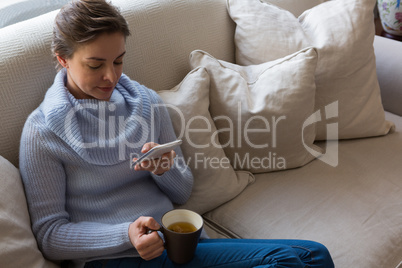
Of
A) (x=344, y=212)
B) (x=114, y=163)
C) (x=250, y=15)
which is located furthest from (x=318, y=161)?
(x=114, y=163)

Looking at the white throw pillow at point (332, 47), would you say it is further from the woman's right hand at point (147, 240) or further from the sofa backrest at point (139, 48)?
the woman's right hand at point (147, 240)

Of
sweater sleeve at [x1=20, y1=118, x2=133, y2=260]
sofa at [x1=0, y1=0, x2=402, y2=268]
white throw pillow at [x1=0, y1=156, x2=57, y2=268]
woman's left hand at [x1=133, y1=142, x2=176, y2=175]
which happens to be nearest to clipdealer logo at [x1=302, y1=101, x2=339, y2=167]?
sofa at [x1=0, y1=0, x2=402, y2=268]

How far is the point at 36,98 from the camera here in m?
1.27

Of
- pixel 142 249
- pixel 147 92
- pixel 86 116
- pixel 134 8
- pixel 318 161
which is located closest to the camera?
pixel 142 249

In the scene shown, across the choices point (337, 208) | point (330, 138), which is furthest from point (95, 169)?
point (330, 138)

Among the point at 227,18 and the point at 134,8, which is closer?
the point at 134,8

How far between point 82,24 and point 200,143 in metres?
0.58

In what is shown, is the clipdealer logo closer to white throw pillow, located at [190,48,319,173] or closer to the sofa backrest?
white throw pillow, located at [190,48,319,173]

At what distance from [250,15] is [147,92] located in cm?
60

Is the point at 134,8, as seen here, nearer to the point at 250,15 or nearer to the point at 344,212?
the point at 250,15

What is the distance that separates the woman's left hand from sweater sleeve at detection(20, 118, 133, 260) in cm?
16

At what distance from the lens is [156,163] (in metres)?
1.15

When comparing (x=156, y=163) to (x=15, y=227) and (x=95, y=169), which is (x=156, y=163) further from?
(x=15, y=227)

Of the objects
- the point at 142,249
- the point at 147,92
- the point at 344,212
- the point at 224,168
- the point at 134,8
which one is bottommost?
the point at 344,212
